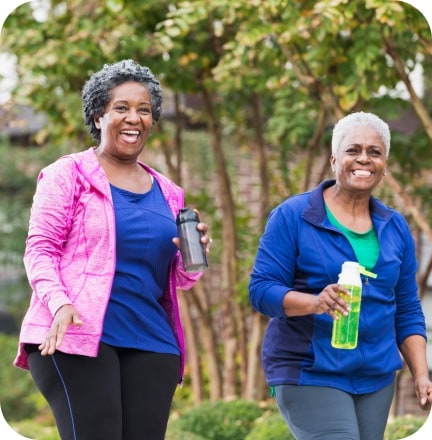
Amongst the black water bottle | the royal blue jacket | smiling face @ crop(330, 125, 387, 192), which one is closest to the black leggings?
the black water bottle

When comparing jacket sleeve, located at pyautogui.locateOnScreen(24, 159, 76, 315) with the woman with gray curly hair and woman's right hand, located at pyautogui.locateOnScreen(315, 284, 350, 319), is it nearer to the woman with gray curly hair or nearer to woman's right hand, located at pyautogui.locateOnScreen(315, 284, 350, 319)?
the woman with gray curly hair

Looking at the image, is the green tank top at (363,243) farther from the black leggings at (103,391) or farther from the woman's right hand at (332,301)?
the black leggings at (103,391)

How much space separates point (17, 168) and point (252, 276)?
29.5 ft

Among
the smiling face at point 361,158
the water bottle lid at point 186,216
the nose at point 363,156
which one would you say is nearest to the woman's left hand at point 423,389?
the smiling face at point 361,158

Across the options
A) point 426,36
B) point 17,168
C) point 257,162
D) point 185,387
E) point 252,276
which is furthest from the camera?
point 17,168

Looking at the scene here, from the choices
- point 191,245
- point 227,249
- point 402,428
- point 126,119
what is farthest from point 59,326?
point 227,249

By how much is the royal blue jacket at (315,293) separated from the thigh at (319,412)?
3cm

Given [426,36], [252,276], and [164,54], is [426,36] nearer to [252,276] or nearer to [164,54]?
[164,54]

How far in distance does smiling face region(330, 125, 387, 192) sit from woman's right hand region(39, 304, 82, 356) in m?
1.17

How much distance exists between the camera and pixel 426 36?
237 inches

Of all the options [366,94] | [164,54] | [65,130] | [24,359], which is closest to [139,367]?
[24,359]

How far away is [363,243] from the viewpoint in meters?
3.76

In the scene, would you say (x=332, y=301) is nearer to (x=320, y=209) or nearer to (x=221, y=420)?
(x=320, y=209)

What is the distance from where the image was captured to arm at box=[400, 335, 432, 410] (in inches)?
149
